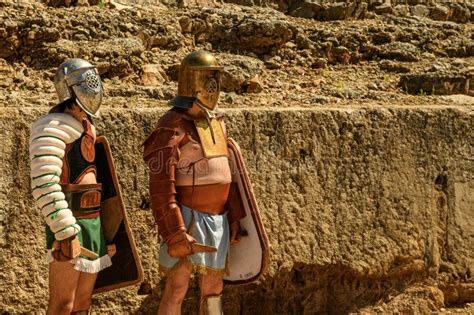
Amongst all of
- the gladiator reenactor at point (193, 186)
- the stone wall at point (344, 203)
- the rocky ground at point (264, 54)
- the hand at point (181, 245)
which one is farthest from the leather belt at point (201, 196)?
the rocky ground at point (264, 54)

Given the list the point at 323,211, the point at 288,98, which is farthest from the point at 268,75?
the point at 323,211

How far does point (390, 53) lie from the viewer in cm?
960

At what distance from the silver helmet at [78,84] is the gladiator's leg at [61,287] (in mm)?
811

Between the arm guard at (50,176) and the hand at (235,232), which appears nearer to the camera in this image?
the arm guard at (50,176)

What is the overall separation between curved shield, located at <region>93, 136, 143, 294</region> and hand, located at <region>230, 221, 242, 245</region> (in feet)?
1.91

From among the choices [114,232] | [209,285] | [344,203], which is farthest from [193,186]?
[344,203]

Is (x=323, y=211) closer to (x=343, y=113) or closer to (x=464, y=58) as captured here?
(x=343, y=113)

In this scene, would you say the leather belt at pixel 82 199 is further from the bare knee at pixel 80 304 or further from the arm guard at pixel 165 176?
the bare knee at pixel 80 304

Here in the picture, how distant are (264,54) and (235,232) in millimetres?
3503

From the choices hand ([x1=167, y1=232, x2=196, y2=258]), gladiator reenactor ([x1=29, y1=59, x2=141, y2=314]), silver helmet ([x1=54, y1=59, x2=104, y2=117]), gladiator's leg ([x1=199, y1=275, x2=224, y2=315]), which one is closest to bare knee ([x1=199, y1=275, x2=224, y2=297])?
gladiator's leg ([x1=199, y1=275, x2=224, y2=315])

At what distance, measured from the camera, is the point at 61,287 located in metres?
5.20

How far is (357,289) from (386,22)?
423 cm

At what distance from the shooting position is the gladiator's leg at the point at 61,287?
204 inches

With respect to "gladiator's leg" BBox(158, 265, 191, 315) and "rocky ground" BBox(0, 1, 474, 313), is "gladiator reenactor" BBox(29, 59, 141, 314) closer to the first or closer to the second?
"gladiator's leg" BBox(158, 265, 191, 315)
